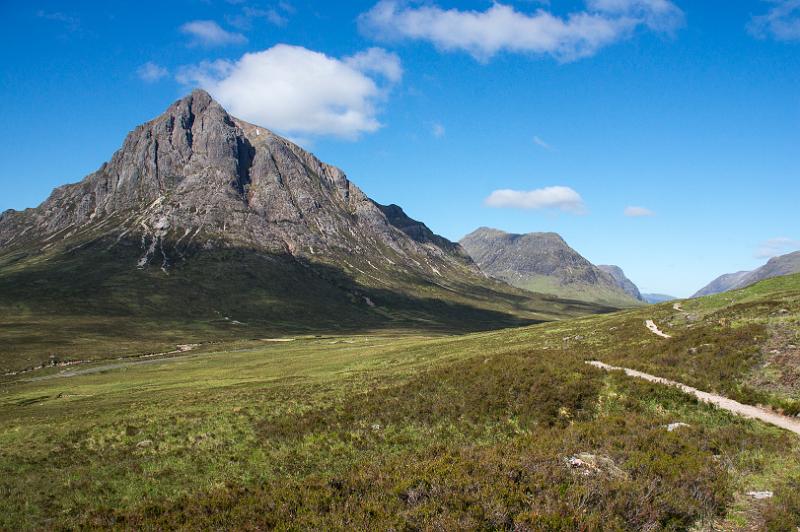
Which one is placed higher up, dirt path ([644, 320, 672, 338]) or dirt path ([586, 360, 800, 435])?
dirt path ([644, 320, 672, 338])

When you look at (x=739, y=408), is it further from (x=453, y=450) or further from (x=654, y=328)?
(x=654, y=328)

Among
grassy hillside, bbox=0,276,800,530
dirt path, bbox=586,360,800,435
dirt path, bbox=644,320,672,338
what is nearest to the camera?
grassy hillside, bbox=0,276,800,530

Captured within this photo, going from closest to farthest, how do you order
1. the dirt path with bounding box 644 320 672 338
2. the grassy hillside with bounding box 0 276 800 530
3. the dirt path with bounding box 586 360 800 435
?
the grassy hillside with bounding box 0 276 800 530 < the dirt path with bounding box 586 360 800 435 < the dirt path with bounding box 644 320 672 338

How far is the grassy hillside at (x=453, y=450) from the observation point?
45.1 feet

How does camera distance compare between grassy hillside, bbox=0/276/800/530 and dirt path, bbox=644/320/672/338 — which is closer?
grassy hillside, bbox=0/276/800/530

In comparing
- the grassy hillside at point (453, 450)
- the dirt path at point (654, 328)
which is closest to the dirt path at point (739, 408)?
the grassy hillside at point (453, 450)

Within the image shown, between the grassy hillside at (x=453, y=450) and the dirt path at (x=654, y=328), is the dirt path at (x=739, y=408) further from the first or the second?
the dirt path at (x=654, y=328)

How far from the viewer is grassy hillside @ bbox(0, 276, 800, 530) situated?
45.1 feet

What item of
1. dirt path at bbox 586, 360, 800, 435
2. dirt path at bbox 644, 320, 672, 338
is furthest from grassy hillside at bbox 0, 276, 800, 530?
dirt path at bbox 644, 320, 672, 338

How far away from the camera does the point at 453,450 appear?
19.9m

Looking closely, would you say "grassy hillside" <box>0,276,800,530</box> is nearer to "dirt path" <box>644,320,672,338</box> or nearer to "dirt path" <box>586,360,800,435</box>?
"dirt path" <box>586,360,800,435</box>

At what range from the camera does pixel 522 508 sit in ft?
43.9

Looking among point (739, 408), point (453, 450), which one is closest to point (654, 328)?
point (739, 408)

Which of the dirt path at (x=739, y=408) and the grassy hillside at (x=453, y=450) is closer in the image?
the grassy hillside at (x=453, y=450)
